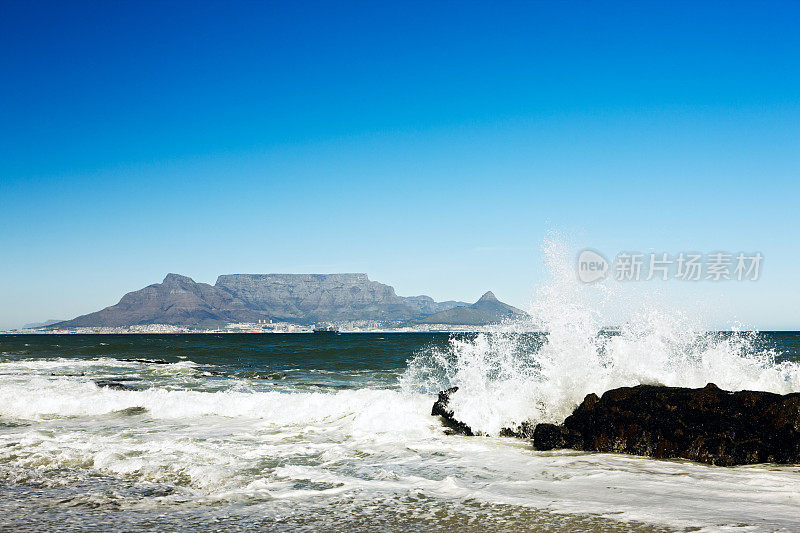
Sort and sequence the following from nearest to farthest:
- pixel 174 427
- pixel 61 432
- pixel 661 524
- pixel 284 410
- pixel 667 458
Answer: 1. pixel 661 524
2. pixel 667 458
3. pixel 61 432
4. pixel 174 427
5. pixel 284 410

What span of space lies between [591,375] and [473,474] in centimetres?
447

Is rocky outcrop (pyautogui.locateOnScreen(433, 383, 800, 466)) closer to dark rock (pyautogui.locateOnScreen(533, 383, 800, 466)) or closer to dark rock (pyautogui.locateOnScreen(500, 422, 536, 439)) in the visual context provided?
dark rock (pyautogui.locateOnScreen(533, 383, 800, 466))

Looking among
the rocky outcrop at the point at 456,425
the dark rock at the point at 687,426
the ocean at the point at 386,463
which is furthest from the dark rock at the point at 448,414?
the dark rock at the point at 687,426

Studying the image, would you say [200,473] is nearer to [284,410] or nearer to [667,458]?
[284,410]

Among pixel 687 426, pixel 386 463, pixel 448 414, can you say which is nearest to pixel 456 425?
pixel 448 414

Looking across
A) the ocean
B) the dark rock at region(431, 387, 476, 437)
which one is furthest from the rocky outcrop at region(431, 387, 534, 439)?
the ocean

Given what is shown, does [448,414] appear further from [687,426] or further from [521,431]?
Result: [687,426]

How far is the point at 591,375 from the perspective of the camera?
10672 mm

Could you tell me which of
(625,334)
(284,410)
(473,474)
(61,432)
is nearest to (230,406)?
(284,410)

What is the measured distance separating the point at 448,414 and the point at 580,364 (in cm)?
272

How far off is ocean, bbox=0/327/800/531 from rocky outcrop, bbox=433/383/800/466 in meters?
0.35

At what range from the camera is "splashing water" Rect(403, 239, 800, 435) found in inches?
412

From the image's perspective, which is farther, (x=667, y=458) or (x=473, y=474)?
(x=667, y=458)

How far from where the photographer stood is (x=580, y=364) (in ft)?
35.5
